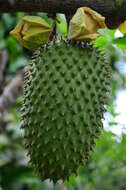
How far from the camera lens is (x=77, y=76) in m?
1.62

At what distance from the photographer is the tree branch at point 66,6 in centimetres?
164

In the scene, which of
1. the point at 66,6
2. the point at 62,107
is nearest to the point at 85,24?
the point at 66,6

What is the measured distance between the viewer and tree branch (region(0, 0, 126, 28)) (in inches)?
64.6

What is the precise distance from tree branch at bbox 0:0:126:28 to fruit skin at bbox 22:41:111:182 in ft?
0.40

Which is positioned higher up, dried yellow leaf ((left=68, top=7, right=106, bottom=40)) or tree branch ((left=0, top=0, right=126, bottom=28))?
tree branch ((left=0, top=0, right=126, bottom=28))

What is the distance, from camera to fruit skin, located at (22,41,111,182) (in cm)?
157

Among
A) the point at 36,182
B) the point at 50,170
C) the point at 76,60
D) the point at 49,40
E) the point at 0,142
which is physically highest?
the point at 0,142

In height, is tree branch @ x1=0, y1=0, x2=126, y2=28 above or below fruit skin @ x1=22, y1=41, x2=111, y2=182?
above

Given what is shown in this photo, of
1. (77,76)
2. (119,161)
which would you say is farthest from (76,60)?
(119,161)

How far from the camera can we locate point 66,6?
165 centimetres

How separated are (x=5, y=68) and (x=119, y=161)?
248 centimetres

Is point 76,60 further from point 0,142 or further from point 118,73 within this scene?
point 118,73

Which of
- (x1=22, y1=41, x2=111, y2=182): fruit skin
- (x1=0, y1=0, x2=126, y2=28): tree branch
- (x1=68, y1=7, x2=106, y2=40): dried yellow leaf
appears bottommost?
(x1=22, y1=41, x2=111, y2=182): fruit skin

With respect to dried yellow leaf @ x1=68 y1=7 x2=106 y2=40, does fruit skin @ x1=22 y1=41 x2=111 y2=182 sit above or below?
below
